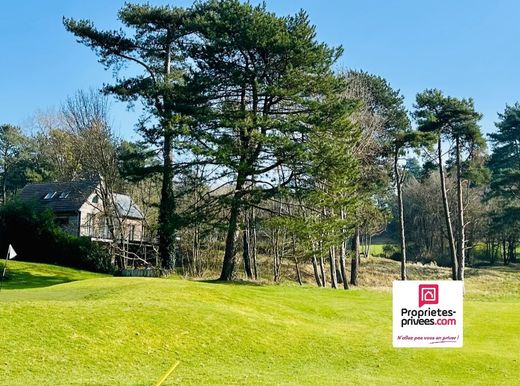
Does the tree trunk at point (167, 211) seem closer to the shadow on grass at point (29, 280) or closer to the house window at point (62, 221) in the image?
the shadow on grass at point (29, 280)

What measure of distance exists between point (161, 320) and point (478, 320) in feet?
31.4

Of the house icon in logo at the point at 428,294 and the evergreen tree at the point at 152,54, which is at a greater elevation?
the evergreen tree at the point at 152,54

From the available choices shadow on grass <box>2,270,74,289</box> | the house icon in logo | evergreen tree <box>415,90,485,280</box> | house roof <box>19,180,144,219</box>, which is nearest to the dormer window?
house roof <box>19,180,144,219</box>

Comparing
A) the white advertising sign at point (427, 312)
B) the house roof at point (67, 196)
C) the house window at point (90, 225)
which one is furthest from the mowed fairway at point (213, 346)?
the house roof at point (67, 196)

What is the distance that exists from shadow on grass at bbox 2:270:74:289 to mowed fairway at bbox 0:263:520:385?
10.2 meters

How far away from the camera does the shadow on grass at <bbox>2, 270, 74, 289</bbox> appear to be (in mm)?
25156

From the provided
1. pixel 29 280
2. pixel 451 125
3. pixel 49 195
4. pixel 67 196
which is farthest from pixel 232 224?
pixel 49 195

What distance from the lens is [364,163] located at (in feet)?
106

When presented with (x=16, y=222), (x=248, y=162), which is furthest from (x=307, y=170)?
(x=16, y=222)

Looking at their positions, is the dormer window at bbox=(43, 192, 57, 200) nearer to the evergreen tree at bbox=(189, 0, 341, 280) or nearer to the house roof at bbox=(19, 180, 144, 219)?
the house roof at bbox=(19, 180, 144, 219)

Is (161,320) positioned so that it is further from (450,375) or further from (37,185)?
(37,185)

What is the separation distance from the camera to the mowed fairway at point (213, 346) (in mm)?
9305

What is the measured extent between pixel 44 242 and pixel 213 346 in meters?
25.9

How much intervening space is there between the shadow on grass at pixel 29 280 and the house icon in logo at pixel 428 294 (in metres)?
21.7
